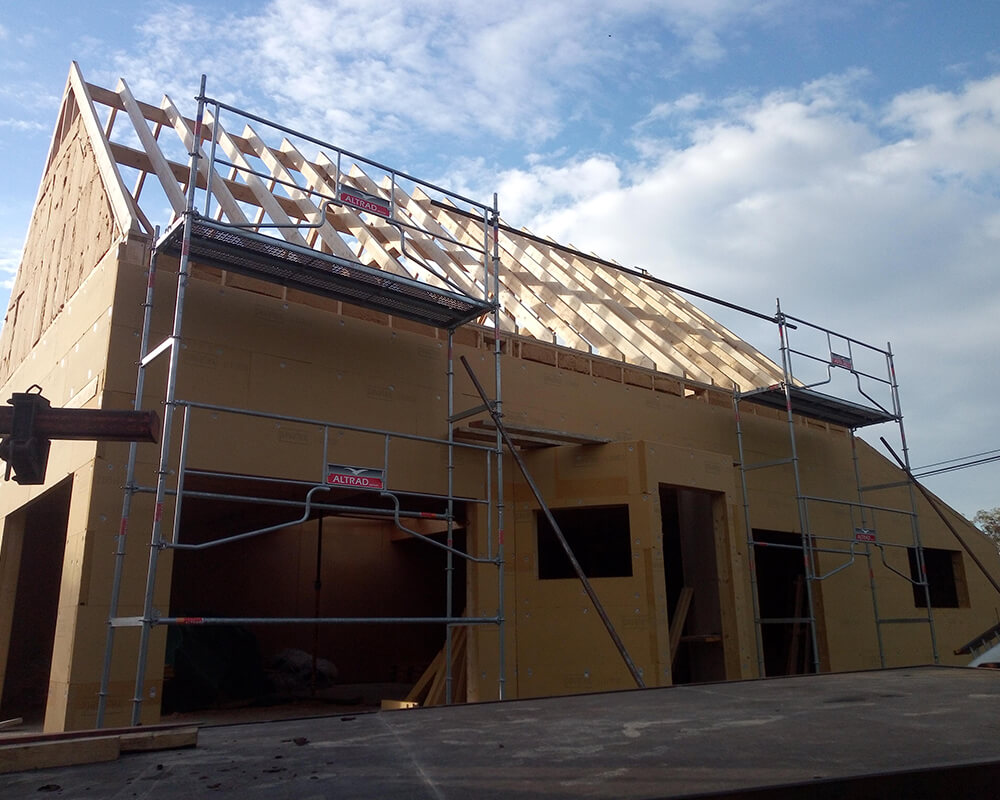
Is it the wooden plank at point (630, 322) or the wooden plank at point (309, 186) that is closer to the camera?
the wooden plank at point (309, 186)

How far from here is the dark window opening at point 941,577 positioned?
1369 cm

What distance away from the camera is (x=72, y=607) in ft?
19.9

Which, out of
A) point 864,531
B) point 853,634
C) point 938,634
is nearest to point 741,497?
point 864,531

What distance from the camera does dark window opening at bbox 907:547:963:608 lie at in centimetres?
1369

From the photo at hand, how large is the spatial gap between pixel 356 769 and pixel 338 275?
4792 millimetres

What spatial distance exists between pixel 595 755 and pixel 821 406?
30.6ft

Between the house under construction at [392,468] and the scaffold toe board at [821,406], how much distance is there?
0.27 ft

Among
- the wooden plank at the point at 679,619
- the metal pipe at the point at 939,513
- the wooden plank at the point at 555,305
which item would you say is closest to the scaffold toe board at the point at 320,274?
the wooden plank at the point at 555,305

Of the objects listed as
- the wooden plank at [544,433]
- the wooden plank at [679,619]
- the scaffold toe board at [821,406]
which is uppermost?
the scaffold toe board at [821,406]

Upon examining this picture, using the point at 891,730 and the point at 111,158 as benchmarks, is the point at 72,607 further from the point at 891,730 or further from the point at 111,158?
the point at 891,730

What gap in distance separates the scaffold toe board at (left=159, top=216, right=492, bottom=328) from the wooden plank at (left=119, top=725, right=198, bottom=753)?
3.87 meters

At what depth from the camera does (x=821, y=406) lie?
11.5 m

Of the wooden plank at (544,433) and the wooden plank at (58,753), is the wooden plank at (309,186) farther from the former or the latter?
the wooden plank at (58,753)

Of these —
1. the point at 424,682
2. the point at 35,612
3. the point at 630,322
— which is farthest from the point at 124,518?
the point at 630,322
